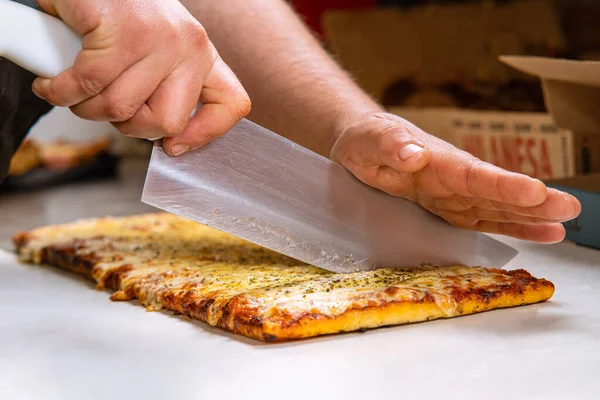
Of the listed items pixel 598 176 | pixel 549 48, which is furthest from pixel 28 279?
pixel 549 48

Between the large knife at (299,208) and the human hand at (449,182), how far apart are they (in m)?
0.03

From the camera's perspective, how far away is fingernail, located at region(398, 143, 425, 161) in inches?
42.3

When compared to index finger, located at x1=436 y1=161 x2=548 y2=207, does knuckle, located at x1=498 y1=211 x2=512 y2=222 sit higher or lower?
lower

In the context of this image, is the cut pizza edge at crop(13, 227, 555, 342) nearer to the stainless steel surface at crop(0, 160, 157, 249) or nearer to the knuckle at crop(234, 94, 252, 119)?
the knuckle at crop(234, 94, 252, 119)

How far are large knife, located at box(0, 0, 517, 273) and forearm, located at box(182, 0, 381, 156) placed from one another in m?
0.18

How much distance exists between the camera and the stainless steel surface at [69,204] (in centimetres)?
197

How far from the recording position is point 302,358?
2.99 feet

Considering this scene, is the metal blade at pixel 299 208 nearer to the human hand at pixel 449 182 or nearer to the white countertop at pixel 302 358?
the human hand at pixel 449 182

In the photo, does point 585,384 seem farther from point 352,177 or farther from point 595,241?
point 595,241

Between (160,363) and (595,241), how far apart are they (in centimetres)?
80

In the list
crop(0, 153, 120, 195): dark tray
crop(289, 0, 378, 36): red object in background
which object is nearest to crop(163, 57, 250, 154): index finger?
crop(0, 153, 120, 195): dark tray


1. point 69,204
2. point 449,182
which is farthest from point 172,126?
point 69,204

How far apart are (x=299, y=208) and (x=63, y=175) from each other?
160cm

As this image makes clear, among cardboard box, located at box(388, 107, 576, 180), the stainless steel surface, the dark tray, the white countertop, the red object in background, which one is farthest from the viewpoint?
the red object in background
